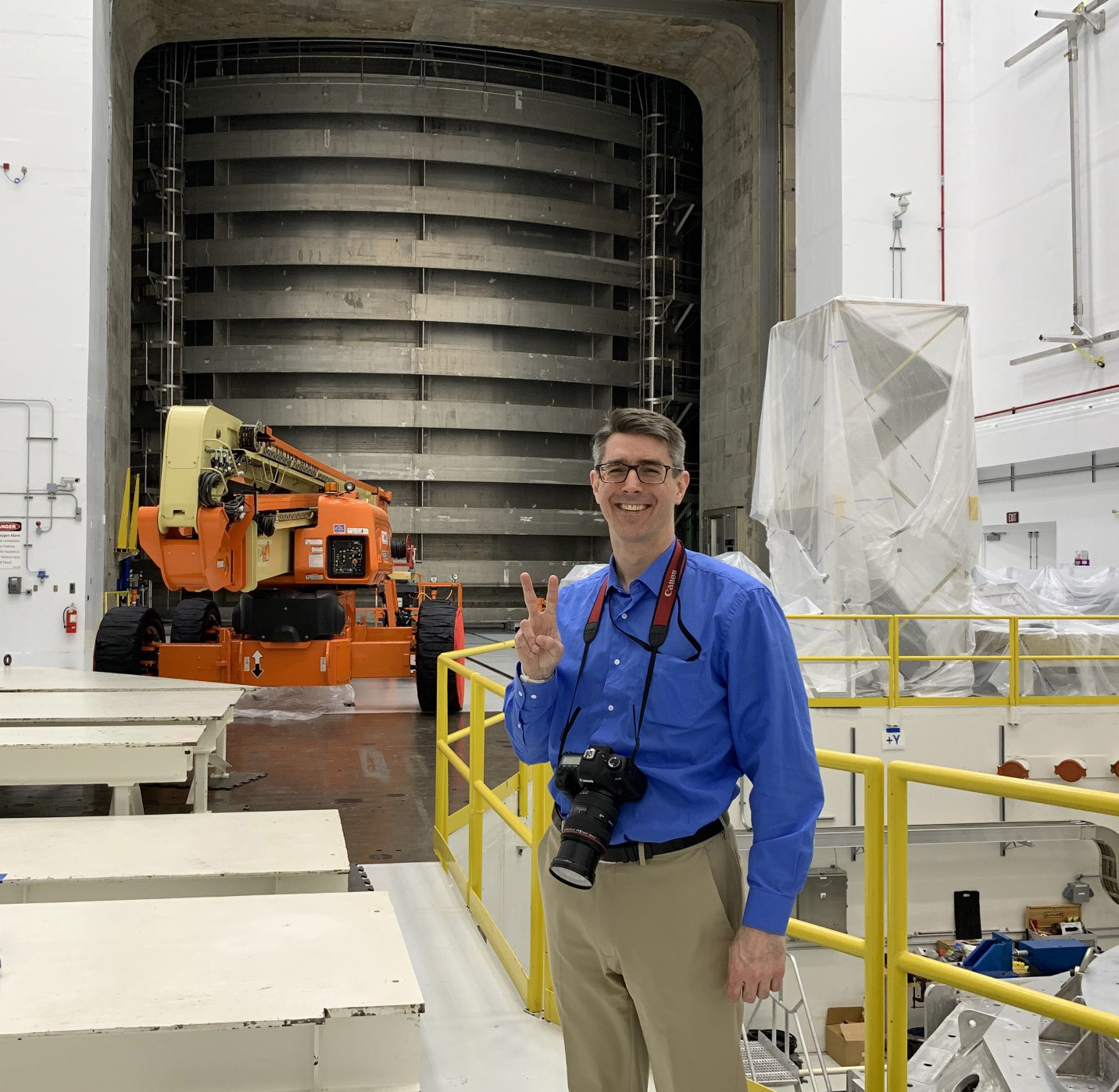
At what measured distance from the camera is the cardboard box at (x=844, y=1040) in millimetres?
A: 7809

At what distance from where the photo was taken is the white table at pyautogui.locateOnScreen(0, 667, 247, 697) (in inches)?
278

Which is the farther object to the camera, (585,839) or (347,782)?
(347,782)

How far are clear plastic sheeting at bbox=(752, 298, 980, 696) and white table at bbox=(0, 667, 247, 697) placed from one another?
211 inches

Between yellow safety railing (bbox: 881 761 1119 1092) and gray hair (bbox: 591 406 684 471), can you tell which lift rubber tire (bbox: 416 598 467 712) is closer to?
yellow safety railing (bbox: 881 761 1119 1092)

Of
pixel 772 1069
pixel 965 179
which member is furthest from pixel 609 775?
pixel 965 179

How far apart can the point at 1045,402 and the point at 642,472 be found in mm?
13258

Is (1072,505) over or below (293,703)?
over

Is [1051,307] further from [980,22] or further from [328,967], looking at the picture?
[328,967]

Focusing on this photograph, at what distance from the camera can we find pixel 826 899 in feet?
A: 28.7

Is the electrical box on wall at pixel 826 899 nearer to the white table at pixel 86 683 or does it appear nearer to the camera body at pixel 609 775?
the white table at pixel 86 683

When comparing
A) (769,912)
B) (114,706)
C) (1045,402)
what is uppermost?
(1045,402)

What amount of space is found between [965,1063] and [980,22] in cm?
1580

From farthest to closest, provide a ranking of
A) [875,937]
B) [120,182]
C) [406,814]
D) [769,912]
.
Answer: [120,182]
[406,814]
[875,937]
[769,912]

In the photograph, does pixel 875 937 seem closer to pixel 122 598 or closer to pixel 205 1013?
pixel 205 1013
